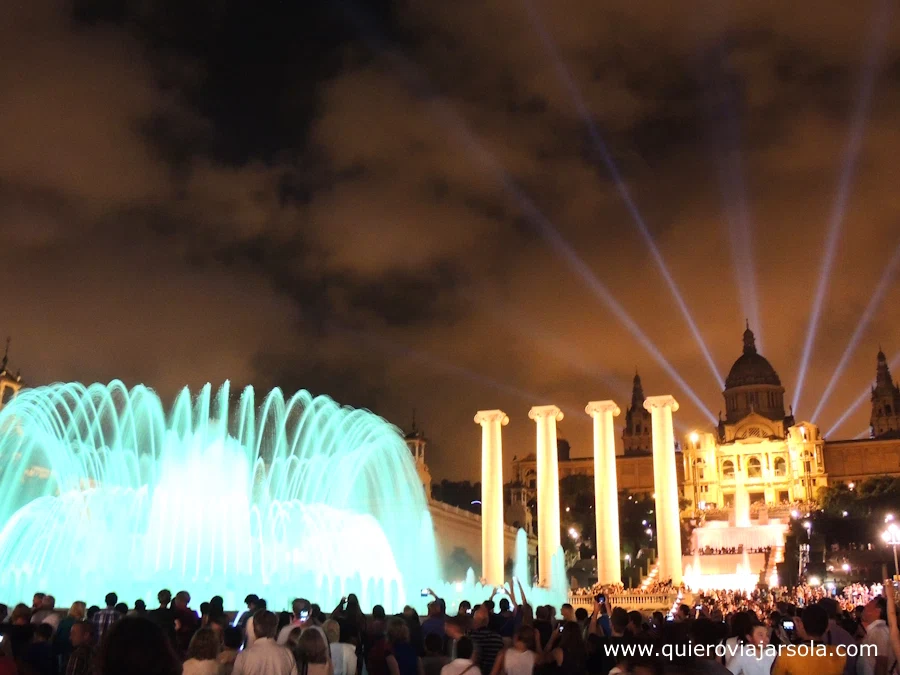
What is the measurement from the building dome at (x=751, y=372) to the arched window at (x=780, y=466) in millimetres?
22594

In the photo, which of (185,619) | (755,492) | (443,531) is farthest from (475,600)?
(755,492)

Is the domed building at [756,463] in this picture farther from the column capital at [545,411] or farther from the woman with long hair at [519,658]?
the woman with long hair at [519,658]

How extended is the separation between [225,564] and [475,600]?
66.1 ft

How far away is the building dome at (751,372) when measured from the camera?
5945 inches

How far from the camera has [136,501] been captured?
31766 mm

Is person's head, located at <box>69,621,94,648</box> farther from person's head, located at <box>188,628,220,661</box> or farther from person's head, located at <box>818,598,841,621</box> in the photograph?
person's head, located at <box>818,598,841,621</box>

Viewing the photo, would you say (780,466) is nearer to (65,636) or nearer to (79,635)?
(65,636)

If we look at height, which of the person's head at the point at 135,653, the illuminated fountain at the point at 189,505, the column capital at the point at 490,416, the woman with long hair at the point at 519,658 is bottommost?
the woman with long hair at the point at 519,658

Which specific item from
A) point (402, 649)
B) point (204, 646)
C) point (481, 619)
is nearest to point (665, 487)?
point (481, 619)

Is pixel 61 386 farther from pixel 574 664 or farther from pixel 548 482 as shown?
pixel 548 482

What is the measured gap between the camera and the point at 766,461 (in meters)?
130

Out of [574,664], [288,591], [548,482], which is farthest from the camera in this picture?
[548,482]

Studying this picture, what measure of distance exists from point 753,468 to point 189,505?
11428 centimetres

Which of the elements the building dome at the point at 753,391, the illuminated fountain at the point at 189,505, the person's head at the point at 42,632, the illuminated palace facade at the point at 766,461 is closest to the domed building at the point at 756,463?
the illuminated palace facade at the point at 766,461
